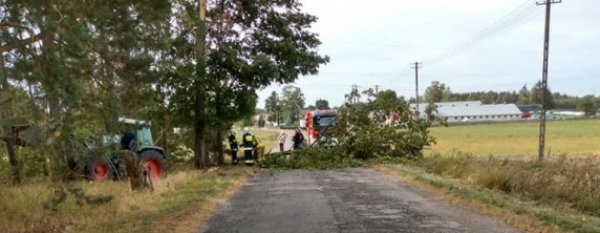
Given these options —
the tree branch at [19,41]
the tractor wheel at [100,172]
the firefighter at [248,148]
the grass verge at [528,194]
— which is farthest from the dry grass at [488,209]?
the firefighter at [248,148]

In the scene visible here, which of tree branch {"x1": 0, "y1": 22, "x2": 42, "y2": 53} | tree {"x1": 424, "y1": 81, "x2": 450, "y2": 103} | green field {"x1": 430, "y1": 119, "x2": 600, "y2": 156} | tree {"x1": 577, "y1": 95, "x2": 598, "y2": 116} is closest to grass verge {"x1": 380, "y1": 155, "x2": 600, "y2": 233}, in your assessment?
tree branch {"x1": 0, "y1": 22, "x2": 42, "y2": 53}

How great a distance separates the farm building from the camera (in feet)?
514

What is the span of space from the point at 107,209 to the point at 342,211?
14.3ft

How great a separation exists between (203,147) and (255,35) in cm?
483

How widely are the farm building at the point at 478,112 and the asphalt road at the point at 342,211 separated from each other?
465 ft

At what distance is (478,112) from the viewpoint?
16162cm

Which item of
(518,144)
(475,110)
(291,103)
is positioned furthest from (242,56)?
(475,110)

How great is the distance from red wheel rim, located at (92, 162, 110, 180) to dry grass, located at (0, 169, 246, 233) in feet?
7.10

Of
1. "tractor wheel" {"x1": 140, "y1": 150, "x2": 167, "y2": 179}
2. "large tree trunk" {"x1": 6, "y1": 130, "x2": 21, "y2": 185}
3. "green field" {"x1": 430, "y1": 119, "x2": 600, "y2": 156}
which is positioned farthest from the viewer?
"green field" {"x1": 430, "y1": 119, "x2": 600, "y2": 156}

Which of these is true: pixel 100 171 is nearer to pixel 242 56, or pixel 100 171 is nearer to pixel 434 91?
pixel 242 56

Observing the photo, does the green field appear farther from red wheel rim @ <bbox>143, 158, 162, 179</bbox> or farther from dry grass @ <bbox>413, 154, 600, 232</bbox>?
red wheel rim @ <bbox>143, 158, 162, 179</bbox>

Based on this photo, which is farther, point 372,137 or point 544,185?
point 372,137

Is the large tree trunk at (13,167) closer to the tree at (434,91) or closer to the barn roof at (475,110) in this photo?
the barn roof at (475,110)

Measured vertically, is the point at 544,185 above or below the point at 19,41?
below
